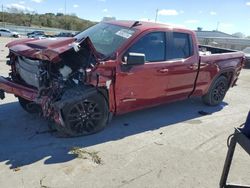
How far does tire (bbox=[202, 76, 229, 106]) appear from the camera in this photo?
24.9 feet

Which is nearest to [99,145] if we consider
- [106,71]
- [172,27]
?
[106,71]

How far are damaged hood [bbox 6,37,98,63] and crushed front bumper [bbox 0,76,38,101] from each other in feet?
1.78

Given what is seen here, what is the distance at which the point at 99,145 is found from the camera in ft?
16.3

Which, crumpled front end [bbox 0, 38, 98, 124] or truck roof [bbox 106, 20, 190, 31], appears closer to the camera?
crumpled front end [bbox 0, 38, 98, 124]

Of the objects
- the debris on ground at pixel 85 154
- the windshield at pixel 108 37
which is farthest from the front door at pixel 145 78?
the debris on ground at pixel 85 154

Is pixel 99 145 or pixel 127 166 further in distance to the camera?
pixel 99 145

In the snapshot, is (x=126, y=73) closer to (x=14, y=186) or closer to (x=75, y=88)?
(x=75, y=88)

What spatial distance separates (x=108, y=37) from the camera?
5.87 m

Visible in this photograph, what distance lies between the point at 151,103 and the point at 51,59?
2.21 metres

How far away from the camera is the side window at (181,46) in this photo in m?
6.28

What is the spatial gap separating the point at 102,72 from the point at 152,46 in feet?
4.25

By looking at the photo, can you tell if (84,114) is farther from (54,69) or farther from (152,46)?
(152,46)

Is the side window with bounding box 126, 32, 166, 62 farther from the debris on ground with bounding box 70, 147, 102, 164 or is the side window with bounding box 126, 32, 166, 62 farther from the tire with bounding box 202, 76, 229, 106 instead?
the tire with bounding box 202, 76, 229, 106

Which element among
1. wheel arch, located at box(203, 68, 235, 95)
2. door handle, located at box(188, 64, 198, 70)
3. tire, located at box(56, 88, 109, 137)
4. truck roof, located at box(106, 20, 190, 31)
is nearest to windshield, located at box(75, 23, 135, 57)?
truck roof, located at box(106, 20, 190, 31)
